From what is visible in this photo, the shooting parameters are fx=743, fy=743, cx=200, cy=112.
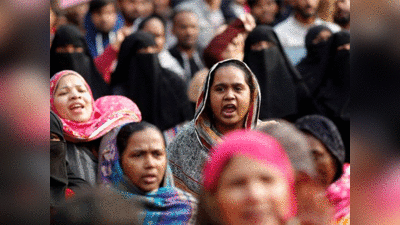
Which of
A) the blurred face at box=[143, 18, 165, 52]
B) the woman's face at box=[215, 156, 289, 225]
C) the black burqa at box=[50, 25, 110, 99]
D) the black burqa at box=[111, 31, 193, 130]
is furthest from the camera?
the blurred face at box=[143, 18, 165, 52]

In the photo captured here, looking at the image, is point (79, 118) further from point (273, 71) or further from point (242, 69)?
point (273, 71)

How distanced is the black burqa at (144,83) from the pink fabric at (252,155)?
3367mm

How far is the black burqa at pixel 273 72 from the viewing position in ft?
18.1

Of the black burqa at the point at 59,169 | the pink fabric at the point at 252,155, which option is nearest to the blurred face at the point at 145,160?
the black burqa at the point at 59,169

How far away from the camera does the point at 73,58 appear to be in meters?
5.16

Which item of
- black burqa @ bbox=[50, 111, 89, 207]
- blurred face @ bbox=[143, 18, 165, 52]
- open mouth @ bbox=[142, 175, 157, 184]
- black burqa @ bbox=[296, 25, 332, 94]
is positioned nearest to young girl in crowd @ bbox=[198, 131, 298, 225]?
black burqa @ bbox=[50, 111, 89, 207]

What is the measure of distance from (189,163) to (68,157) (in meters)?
0.65

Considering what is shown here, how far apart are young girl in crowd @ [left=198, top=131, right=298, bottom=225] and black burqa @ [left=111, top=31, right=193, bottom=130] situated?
11.1 feet

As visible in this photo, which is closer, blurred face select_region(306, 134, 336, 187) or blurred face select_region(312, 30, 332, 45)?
blurred face select_region(306, 134, 336, 187)

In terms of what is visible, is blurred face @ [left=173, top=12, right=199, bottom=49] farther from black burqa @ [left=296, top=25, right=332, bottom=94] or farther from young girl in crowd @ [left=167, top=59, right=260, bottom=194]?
young girl in crowd @ [left=167, top=59, right=260, bottom=194]

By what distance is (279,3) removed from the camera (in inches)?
284

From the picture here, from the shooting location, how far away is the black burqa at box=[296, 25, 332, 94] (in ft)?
19.4

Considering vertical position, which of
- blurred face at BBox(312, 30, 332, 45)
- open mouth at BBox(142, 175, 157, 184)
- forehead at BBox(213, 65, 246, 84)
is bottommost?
open mouth at BBox(142, 175, 157, 184)

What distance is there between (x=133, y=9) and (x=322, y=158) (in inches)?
153
